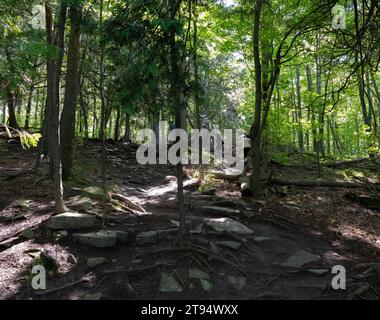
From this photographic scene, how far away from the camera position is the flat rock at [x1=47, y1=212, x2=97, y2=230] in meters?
6.26

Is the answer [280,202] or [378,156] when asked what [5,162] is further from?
[378,156]

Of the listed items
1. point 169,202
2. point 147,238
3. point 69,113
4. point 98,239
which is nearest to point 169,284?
point 147,238

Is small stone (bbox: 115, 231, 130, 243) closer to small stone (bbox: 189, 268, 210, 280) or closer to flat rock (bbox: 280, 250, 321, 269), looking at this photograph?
small stone (bbox: 189, 268, 210, 280)

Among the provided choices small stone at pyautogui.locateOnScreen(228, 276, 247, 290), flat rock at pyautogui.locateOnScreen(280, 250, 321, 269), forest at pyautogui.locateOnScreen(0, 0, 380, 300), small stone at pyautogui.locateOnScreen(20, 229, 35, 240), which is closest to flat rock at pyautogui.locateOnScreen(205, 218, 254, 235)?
forest at pyautogui.locateOnScreen(0, 0, 380, 300)

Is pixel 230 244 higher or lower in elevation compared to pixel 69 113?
lower

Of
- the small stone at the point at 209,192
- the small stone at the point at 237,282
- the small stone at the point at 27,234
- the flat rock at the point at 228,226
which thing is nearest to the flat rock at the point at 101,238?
the small stone at the point at 27,234

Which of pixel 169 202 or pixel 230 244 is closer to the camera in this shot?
pixel 230 244

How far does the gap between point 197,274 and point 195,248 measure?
56cm

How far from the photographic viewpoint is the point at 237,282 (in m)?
5.48

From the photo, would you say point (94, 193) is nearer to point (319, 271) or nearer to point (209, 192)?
point (209, 192)

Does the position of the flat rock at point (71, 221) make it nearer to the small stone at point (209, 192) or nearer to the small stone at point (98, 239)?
the small stone at point (98, 239)

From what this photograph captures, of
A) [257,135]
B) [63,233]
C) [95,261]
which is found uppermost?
[257,135]
